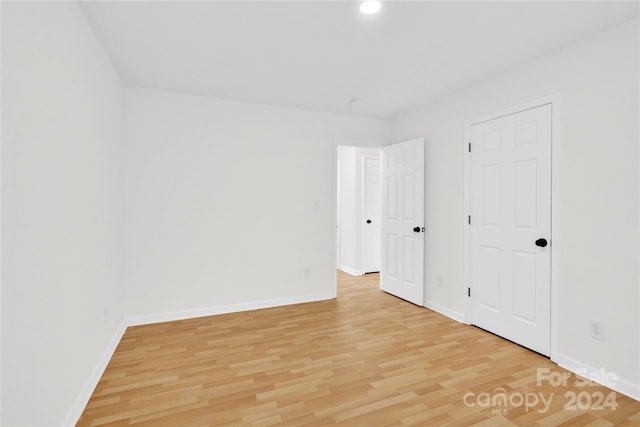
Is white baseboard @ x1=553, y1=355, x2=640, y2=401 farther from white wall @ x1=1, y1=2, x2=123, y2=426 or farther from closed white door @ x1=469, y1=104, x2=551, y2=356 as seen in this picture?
white wall @ x1=1, y1=2, x2=123, y2=426

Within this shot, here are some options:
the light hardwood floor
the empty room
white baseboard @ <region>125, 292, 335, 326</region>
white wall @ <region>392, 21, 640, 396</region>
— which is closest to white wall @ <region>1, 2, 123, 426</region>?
the empty room

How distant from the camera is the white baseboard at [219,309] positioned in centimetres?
345

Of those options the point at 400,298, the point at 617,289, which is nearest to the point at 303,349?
the point at 400,298

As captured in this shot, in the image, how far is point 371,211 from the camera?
6.09 metres

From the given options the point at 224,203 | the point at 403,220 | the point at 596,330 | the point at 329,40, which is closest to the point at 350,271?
the point at 403,220

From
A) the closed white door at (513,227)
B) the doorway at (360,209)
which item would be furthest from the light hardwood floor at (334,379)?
the doorway at (360,209)

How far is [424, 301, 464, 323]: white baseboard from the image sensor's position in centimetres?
354

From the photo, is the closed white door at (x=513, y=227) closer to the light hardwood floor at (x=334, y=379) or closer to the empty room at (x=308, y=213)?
the empty room at (x=308, y=213)

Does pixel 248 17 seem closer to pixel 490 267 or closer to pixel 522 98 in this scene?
pixel 522 98

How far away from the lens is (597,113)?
235 cm

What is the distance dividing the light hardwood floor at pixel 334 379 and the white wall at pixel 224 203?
518 mm

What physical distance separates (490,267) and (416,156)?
157 centimetres

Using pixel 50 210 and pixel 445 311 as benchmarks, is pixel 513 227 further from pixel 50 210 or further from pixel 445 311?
pixel 50 210

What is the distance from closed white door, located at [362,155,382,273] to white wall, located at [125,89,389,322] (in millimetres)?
1581
